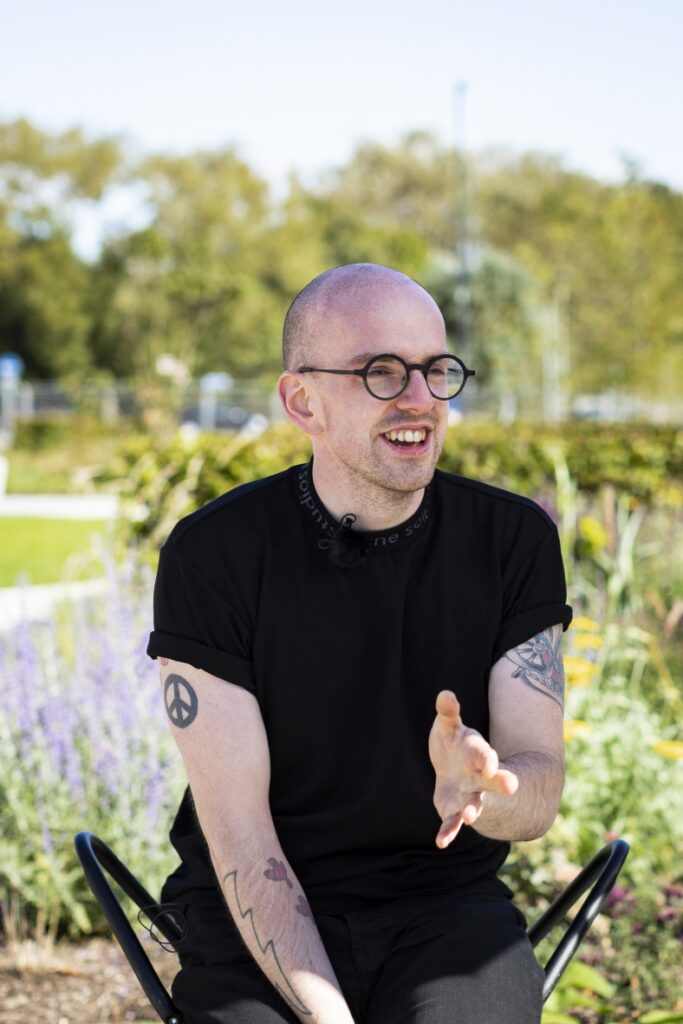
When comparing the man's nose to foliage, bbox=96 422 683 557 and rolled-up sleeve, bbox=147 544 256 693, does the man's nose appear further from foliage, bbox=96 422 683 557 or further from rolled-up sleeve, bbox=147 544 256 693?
foliage, bbox=96 422 683 557

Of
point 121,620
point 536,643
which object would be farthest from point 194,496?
point 536,643

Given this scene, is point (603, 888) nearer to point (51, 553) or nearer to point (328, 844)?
point (328, 844)

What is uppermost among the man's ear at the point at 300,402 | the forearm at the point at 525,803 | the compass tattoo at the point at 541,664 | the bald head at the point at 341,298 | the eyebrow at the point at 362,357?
the bald head at the point at 341,298

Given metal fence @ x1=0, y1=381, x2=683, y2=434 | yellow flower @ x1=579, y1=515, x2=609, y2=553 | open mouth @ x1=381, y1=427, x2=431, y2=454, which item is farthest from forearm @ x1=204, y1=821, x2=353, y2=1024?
metal fence @ x1=0, y1=381, x2=683, y2=434

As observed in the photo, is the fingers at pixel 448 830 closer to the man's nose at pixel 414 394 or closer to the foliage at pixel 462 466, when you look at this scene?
the man's nose at pixel 414 394

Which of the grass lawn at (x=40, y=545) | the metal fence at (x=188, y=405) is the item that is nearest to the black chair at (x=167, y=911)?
the grass lawn at (x=40, y=545)

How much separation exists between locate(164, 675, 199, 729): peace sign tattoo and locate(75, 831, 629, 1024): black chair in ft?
0.97

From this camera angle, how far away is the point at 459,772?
161 cm

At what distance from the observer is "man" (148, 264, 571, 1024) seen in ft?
5.74

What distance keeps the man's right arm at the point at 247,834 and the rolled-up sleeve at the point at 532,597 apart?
0.42 meters

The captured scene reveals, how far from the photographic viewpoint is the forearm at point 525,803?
1742 mm

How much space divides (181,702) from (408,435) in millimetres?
534

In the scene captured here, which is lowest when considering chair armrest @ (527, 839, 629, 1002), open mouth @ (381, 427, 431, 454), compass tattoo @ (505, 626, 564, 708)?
chair armrest @ (527, 839, 629, 1002)

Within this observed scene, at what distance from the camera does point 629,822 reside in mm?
3363
